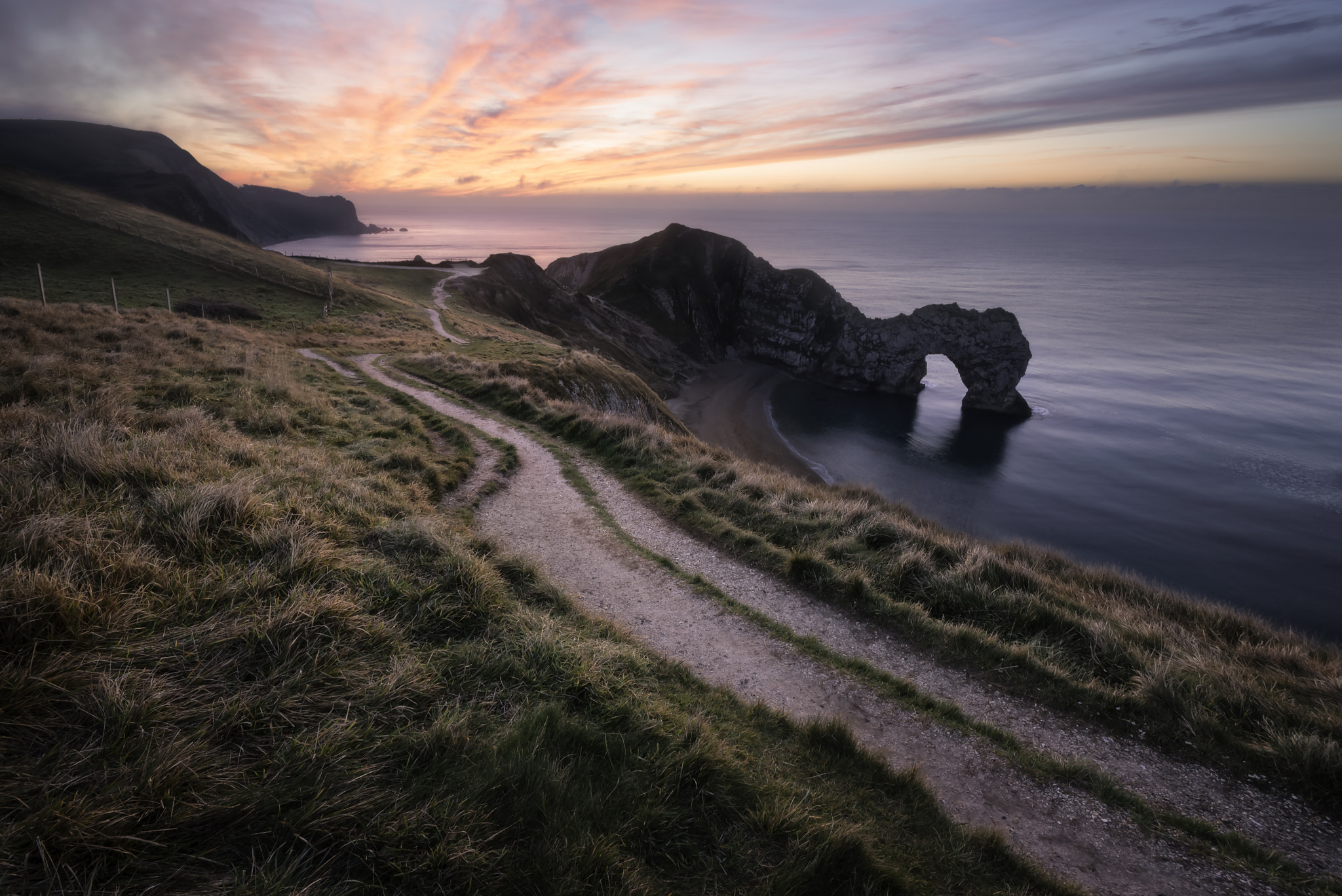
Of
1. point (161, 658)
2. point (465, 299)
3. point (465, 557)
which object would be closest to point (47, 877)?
point (161, 658)

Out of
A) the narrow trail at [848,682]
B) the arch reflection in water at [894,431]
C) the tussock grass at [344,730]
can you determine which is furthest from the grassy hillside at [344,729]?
the arch reflection in water at [894,431]

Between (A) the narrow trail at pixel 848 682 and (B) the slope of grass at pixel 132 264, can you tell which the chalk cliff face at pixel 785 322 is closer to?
(B) the slope of grass at pixel 132 264

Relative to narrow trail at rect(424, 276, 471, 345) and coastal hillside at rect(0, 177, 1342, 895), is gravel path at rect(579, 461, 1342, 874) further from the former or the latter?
narrow trail at rect(424, 276, 471, 345)

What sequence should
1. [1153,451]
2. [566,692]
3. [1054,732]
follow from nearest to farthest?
[566,692] → [1054,732] → [1153,451]

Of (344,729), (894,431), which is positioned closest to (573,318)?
(894,431)

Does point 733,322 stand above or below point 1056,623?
above

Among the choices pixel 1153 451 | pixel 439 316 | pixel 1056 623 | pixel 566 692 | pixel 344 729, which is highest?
pixel 439 316

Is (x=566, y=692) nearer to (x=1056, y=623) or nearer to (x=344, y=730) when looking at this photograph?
(x=344, y=730)

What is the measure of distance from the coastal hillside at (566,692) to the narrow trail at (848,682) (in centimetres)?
5

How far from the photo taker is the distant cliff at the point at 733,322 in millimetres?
78562

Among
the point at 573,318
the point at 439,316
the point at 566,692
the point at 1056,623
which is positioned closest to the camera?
the point at 566,692

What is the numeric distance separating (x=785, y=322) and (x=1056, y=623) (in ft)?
337

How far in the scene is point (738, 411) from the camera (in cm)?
7844

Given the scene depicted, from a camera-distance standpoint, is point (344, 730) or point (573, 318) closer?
point (344, 730)
